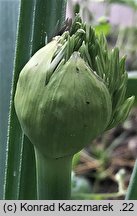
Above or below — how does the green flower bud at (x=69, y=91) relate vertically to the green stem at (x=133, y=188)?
above

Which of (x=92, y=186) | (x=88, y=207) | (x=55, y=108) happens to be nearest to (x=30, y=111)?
(x=55, y=108)

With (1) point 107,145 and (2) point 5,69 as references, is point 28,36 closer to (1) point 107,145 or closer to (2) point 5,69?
(2) point 5,69

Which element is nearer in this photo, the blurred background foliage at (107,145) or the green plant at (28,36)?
the green plant at (28,36)

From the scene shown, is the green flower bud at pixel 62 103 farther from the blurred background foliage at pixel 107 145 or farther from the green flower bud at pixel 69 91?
the blurred background foliage at pixel 107 145

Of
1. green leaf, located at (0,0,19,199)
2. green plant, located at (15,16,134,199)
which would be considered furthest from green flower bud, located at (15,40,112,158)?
green leaf, located at (0,0,19,199)

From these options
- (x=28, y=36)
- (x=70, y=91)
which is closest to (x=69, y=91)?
(x=70, y=91)

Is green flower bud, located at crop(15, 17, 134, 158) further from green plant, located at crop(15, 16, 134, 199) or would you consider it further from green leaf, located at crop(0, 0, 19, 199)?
green leaf, located at crop(0, 0, 19, 199)

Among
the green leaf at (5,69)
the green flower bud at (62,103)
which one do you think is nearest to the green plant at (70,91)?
the green flower bud at (62,103)
